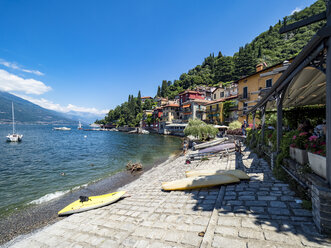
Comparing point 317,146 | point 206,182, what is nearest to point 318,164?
point 317,146

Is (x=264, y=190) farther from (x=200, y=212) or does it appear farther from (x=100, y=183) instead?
(x=100, y=183)

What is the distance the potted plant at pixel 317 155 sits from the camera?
3647 millimetres

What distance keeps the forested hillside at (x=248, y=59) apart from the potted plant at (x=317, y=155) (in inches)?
2999

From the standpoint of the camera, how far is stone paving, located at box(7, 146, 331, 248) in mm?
3525

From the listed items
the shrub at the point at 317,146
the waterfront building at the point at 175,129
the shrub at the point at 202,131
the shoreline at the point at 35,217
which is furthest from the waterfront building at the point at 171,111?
the shrub at the point at 317,146

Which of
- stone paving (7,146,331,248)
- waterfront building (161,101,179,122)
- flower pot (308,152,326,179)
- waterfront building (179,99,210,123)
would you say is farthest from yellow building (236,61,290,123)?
waterfront building (161,101,179,122)

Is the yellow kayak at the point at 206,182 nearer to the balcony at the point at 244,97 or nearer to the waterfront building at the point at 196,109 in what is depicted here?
the balcony at the point at 244,97

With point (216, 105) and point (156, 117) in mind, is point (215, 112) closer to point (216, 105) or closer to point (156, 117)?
point (216, 105)

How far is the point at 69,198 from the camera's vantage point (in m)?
11.9

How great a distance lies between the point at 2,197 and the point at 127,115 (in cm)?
8894

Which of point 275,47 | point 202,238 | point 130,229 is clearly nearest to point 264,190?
point 202,238

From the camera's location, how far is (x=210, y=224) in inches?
163

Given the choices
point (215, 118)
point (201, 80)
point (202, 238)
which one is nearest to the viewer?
point (202, 238)

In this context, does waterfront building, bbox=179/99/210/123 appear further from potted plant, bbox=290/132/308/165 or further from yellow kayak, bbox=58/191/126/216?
potted plant, bbox=290/132/308/165
